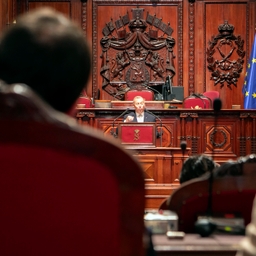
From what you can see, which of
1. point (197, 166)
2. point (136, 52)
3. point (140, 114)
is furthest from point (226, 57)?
point (197, 166)

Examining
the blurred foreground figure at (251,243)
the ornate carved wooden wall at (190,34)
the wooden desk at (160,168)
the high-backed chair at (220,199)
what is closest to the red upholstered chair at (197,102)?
the ornate carved wooden wall at (190,34)

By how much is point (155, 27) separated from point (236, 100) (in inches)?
96.2

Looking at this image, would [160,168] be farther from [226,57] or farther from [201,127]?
[226,57]

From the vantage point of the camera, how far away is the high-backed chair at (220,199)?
1466 millimetres

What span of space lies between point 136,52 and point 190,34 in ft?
4.19

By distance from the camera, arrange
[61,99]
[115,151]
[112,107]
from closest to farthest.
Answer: [115,151]
[61,99]
[112,107]

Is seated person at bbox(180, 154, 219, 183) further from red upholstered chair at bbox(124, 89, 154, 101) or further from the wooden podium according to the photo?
red upholstered chair at bbox(124, 89, 154, 101)

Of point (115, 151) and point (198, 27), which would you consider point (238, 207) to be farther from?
point (198, 27)

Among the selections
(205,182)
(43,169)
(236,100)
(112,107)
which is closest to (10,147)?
(43,169)

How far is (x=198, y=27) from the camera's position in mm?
10500

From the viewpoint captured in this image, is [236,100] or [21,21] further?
[236,100]

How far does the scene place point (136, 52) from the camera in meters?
10.5

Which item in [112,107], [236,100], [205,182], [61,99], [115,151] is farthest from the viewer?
[236,100]

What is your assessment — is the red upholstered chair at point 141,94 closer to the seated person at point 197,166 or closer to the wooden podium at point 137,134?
the wooden podium at point 137,134
